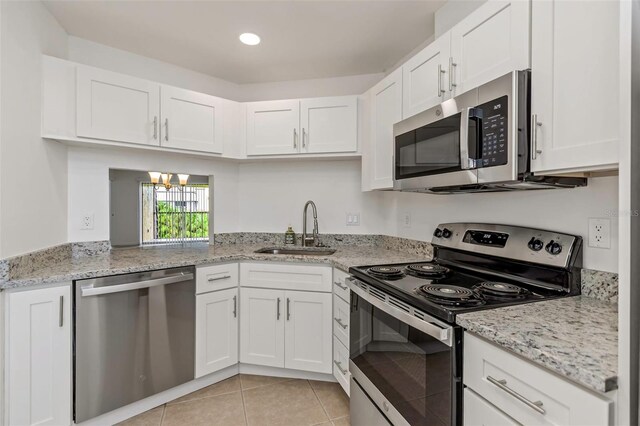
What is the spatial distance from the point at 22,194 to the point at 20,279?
49 centimetres

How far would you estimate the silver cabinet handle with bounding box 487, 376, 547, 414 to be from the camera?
0.82 m

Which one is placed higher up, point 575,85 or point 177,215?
point 575,85

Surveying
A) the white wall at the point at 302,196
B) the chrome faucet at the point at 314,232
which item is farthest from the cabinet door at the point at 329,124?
the chrome faucet at the point at 314,232

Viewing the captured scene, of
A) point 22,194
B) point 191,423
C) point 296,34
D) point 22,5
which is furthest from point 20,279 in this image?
point 296,34

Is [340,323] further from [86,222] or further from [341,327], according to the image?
[86,222]

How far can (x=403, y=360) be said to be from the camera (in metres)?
1.37

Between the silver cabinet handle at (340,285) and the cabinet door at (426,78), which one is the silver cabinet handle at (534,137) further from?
the silver cabinet handle at (340,285)

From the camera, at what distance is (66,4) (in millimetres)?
1942

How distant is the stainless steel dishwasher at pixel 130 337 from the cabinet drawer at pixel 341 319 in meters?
0.96

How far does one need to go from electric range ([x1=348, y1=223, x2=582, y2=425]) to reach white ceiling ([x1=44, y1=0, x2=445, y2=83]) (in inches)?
55.4

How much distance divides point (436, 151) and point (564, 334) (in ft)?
3.03

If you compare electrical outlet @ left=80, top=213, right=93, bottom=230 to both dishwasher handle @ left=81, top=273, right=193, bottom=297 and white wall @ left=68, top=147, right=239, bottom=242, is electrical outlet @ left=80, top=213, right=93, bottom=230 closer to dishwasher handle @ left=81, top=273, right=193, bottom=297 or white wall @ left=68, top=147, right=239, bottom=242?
white wall @ left=68, top=147, right=239, bottom=242

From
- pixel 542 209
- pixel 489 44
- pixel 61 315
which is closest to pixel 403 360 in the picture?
pixel 542 209

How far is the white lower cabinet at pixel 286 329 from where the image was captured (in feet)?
7.26
